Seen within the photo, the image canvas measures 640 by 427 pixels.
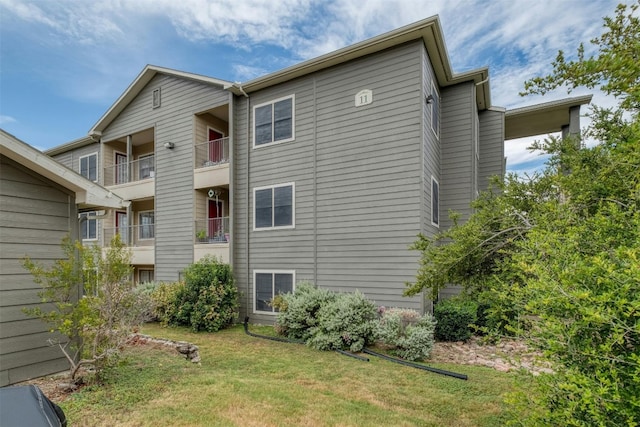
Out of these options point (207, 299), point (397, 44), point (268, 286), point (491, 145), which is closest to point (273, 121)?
point (397, 44)

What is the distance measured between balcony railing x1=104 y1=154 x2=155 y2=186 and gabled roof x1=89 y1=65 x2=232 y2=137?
6.08ft

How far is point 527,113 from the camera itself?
11812mm

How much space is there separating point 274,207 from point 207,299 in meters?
3.58

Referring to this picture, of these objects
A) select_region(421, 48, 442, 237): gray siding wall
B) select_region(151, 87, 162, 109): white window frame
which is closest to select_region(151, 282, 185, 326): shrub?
select_region(151, 87, 162, 109): white window frame

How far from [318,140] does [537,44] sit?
19.8ft

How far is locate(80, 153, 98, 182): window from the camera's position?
1650cm

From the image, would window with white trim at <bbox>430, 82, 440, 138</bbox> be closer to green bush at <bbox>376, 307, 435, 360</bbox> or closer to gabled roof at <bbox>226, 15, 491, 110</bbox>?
gabled roof at <bbox>226, 15, 491, 110</bbox>

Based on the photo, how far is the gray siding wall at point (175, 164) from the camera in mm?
12391

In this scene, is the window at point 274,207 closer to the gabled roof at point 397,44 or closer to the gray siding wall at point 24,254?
the gabled roof at point 397,44

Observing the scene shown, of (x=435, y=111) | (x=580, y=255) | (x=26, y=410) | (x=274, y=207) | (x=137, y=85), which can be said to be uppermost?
(x=137, y=85)

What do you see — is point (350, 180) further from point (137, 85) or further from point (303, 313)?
point (137, 85)

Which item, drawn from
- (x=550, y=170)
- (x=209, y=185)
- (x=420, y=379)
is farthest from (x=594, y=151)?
(x=209, y=185)

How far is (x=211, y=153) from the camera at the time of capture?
12953 millimetres

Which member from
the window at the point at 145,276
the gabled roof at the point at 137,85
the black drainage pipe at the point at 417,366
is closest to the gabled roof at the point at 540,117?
the black drainage pipe at the point at 417,366
